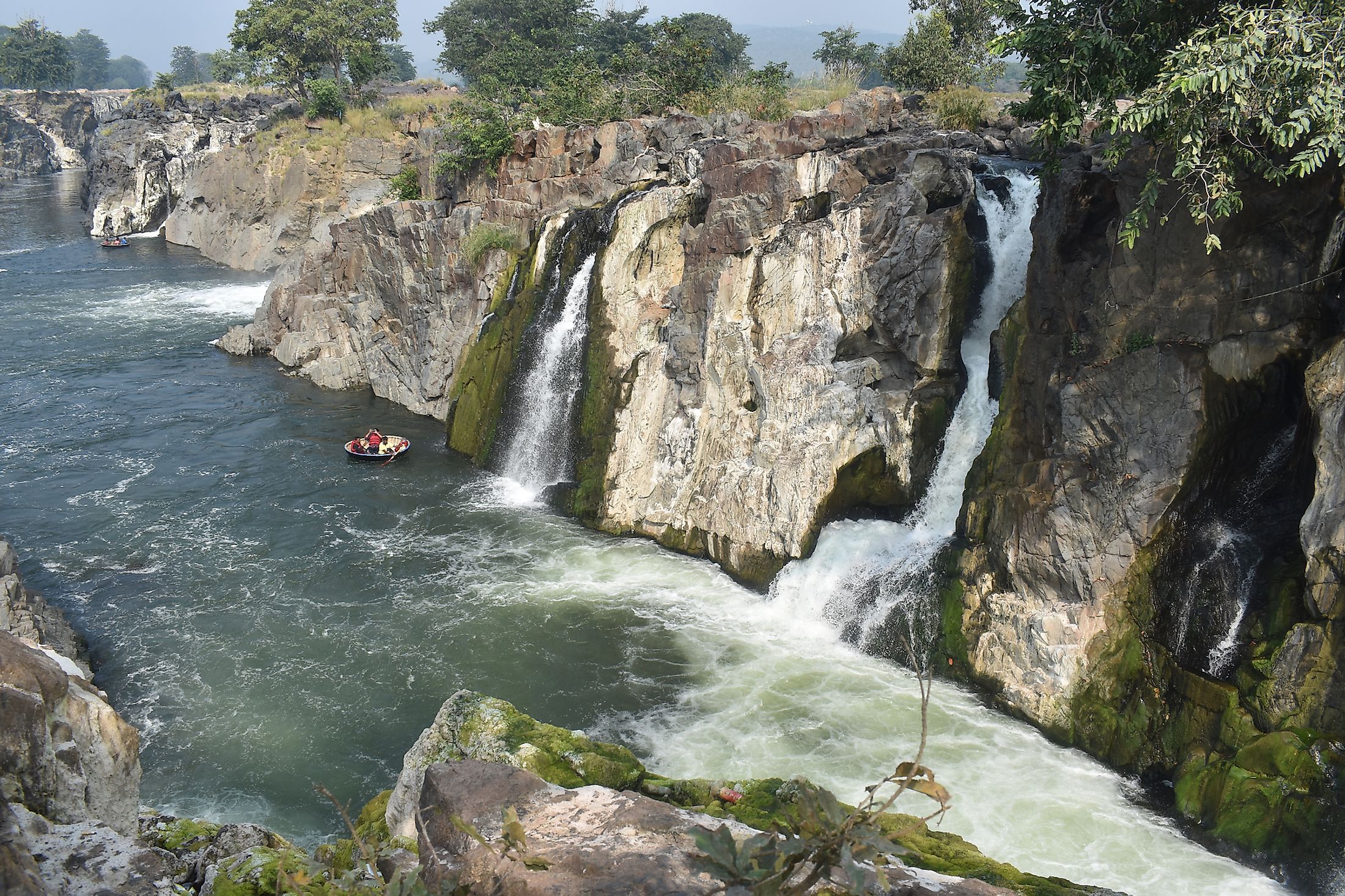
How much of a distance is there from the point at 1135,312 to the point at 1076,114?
301cm

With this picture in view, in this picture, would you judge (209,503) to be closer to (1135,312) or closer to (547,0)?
(1135,312)

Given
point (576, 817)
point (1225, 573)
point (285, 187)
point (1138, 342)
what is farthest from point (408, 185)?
point (576, 817)

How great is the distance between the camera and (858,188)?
19828mm

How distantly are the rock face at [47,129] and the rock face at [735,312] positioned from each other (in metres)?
84.8

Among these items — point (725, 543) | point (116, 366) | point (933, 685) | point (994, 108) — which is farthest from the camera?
point (116, 366)

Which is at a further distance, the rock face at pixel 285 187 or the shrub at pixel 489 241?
the rock face at pixel 285 187

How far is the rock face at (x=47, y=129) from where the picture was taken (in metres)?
91.0

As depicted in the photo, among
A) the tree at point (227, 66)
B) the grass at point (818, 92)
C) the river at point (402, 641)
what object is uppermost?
the tree at point (227, 66)

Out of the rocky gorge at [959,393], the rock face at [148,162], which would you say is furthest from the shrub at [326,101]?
the rocky gorge at [959,393]

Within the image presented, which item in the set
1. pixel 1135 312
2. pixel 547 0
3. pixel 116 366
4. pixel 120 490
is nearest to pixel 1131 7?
pixel 1135 312

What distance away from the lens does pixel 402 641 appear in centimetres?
1723

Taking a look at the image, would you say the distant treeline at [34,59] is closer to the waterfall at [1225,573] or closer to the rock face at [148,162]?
the rock face at [148,162]

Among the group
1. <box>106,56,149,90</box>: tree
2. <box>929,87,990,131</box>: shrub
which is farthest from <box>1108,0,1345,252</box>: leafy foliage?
<box>106,56,149,90</box>: tree

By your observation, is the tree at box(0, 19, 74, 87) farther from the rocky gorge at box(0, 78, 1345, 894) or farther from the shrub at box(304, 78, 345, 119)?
the rocky gorge at box(0, 78, 1345, 894)
